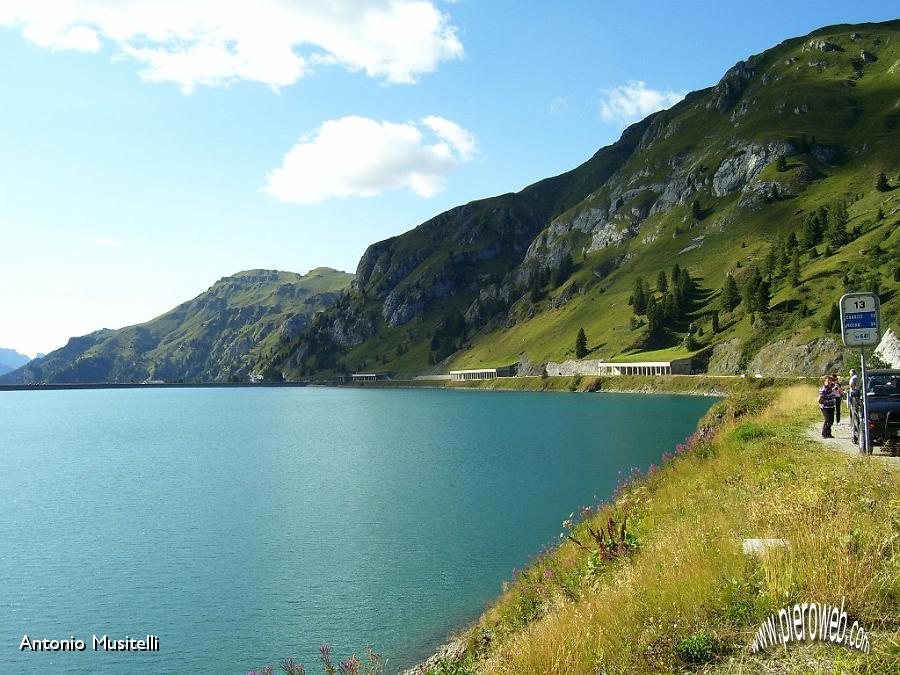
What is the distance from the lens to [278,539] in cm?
3759

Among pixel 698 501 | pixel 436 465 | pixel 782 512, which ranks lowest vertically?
pixel 436 465

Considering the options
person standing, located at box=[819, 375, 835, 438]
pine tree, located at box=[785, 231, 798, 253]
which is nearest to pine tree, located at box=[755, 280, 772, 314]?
pine tree, located at box=[785, 231, 798, 253]

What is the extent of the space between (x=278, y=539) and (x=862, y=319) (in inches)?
1274

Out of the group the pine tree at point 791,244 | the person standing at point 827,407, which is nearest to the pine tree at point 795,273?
the pine tree at point 791,244

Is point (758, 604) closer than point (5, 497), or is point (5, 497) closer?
point (758, 604)

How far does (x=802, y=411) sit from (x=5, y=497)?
67741 mm

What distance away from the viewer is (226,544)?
3712 cm

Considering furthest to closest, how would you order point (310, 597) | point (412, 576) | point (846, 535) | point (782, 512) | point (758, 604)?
point (412, 576)
point (310, 597)
point (782, 512)
point (846, 535)
point (758, 604)

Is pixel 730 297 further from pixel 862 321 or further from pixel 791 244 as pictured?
pixel 862 321

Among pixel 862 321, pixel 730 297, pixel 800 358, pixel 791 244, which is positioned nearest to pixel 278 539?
pixel 862 321

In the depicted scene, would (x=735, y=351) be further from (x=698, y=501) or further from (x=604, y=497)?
(x=698, y=501)

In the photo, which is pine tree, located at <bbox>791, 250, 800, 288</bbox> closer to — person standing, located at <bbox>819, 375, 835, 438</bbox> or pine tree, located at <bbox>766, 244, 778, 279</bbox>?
pine tree, located at <bbox>766, 244, 778, 279</bbox>

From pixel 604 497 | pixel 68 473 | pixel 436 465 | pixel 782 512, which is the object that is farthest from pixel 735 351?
pixel 782 512

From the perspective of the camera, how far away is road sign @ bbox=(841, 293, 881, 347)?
21.3m
